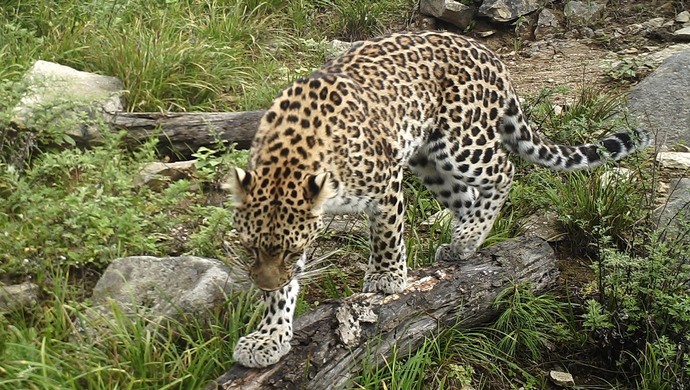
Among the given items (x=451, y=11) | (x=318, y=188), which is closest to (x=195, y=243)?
(x=318, y=188)

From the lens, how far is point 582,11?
42.2 ft

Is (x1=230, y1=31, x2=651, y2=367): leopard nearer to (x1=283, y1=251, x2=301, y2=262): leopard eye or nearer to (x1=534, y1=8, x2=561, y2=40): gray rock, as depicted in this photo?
(x1=283, y1=251, x2=301, y2=262): leopard eye

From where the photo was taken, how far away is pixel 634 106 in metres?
9.75

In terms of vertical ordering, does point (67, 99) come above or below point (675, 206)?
below

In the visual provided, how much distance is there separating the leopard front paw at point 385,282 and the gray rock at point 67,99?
9.34 ft

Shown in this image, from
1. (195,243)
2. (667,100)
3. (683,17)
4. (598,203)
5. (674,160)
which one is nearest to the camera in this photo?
(195,243)

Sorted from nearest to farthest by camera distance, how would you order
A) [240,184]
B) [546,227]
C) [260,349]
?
[240,184] → [260,349] → [546,227]

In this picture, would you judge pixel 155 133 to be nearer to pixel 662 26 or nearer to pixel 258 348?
pixel 258 348

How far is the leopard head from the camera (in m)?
5.05

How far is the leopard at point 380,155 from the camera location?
5.13 m

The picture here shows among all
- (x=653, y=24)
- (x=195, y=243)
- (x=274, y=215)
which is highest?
(x=274, y=215)

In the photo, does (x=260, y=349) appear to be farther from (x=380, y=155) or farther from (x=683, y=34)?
(x=683, y=34)

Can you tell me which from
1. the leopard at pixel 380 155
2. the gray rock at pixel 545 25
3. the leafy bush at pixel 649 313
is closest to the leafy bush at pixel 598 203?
the leopard at pixel 380 155

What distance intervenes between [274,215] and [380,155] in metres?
1.08
